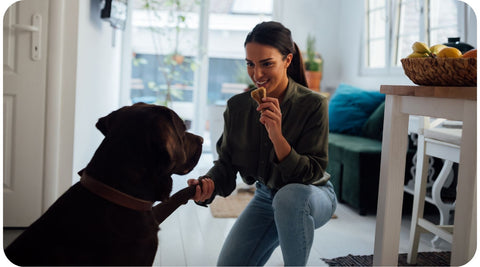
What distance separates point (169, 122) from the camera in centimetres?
124

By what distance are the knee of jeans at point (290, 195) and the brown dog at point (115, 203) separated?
49 cm

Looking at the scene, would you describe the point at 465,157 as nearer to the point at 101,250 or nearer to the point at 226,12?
the point at 101,250

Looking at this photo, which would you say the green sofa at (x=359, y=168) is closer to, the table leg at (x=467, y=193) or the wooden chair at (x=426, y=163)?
the wooden chair at (x=426, y=163)

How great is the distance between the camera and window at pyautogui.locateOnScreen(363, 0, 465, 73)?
371 centimetres

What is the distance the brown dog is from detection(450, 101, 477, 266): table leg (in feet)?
2.60

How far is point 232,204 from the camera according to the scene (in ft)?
11.6

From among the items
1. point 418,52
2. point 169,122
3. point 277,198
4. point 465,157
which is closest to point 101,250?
point 169,122

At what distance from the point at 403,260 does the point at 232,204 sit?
1352 mm

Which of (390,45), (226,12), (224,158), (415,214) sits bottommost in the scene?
(415,214)

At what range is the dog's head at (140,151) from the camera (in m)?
1.16

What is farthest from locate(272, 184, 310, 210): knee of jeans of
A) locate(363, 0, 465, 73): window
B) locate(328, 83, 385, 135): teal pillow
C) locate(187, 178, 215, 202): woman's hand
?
locate(328, 83, 385, 135): teal pillow

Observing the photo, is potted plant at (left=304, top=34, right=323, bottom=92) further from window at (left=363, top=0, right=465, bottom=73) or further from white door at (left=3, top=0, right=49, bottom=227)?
white door at (left=3, top=0, right=49, bottom=227)

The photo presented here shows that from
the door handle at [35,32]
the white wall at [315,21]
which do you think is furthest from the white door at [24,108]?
the white wall at [315,21]

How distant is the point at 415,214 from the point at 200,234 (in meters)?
1.14
